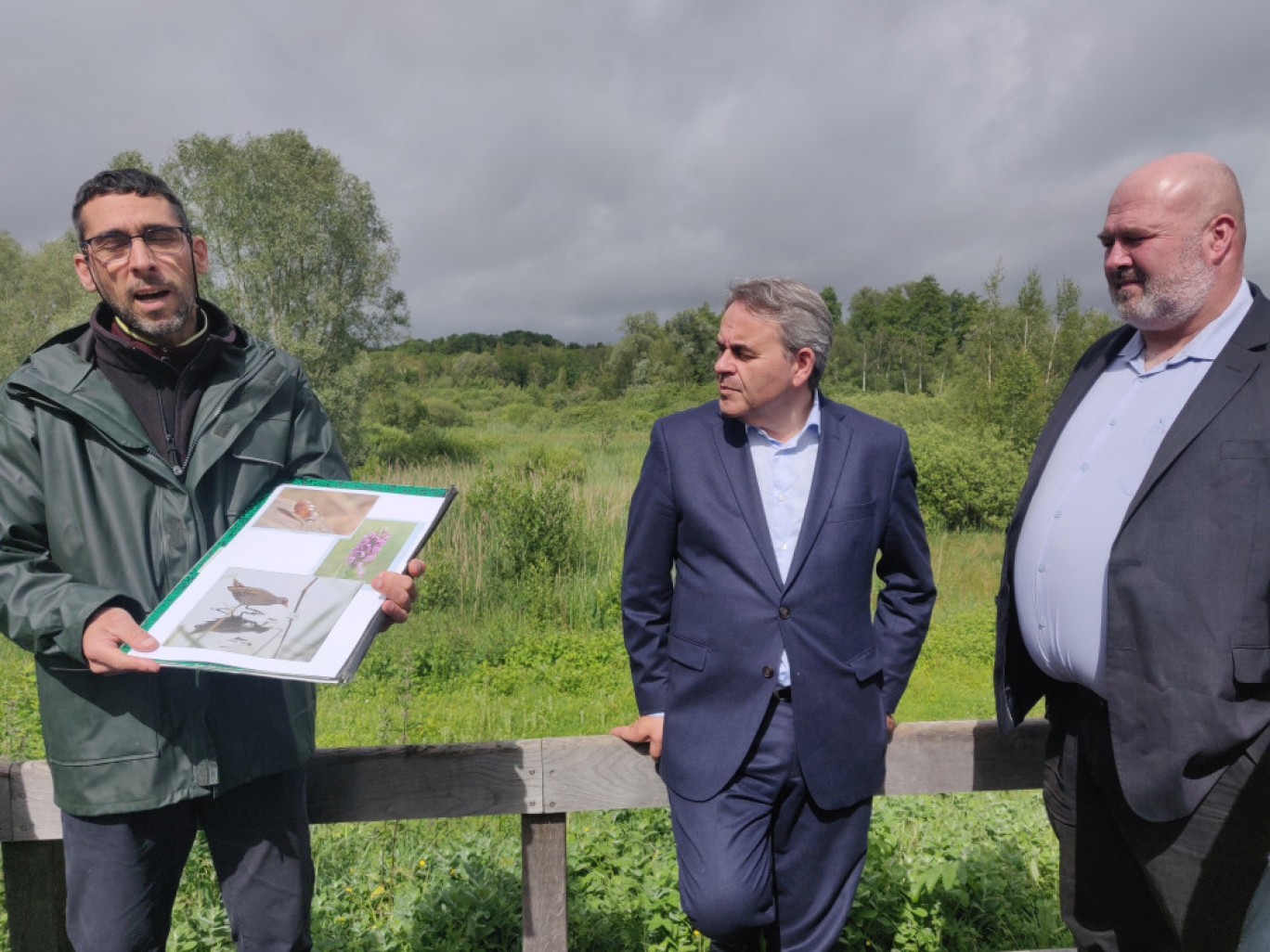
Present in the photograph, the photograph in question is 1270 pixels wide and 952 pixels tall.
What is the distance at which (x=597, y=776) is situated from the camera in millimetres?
2355

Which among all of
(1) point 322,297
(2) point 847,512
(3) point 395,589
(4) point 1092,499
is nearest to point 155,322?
(3) point 395,589

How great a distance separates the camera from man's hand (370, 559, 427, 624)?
75.7 inches

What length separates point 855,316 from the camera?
316ft

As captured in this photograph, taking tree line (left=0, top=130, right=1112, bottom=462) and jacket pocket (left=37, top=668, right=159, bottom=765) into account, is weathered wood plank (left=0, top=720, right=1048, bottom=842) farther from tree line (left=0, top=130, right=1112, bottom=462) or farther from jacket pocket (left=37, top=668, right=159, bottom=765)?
tree line (left=0, top=130, right=1112, bottom=462)

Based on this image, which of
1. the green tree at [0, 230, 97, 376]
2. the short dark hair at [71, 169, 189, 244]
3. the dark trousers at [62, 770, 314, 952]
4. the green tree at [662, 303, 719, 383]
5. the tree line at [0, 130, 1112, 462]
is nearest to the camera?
the dark trousers at [62, 770, 314, 952]

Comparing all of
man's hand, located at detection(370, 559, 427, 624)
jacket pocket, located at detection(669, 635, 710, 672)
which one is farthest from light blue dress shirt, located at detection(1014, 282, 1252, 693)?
man's hand, located at detection(370, 559, 427, 624)

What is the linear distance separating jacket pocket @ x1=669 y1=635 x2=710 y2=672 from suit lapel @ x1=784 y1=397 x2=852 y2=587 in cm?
28

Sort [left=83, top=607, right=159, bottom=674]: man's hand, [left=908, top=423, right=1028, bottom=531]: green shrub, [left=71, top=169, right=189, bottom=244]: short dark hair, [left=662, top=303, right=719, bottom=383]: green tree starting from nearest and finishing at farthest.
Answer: [left=83, top=607, right=159, bottom=674]: man's hand → [left=71, top=169, right=189, bottom=244]: short dark hair → [left=908, top=423, right=1028, bottom=531]: green shrub → [left=662, top=303, right=719, bottom=383]: green tree

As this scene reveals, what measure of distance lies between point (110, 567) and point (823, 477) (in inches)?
67.8

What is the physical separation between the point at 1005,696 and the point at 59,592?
227 centimetres

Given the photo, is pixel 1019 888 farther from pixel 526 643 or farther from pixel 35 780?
pixel 526 643

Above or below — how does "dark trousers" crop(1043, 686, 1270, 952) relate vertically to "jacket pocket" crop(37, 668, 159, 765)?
below

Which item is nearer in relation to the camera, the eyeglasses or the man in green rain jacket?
the man in green rain jacket

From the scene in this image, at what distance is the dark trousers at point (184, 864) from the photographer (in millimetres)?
2014
